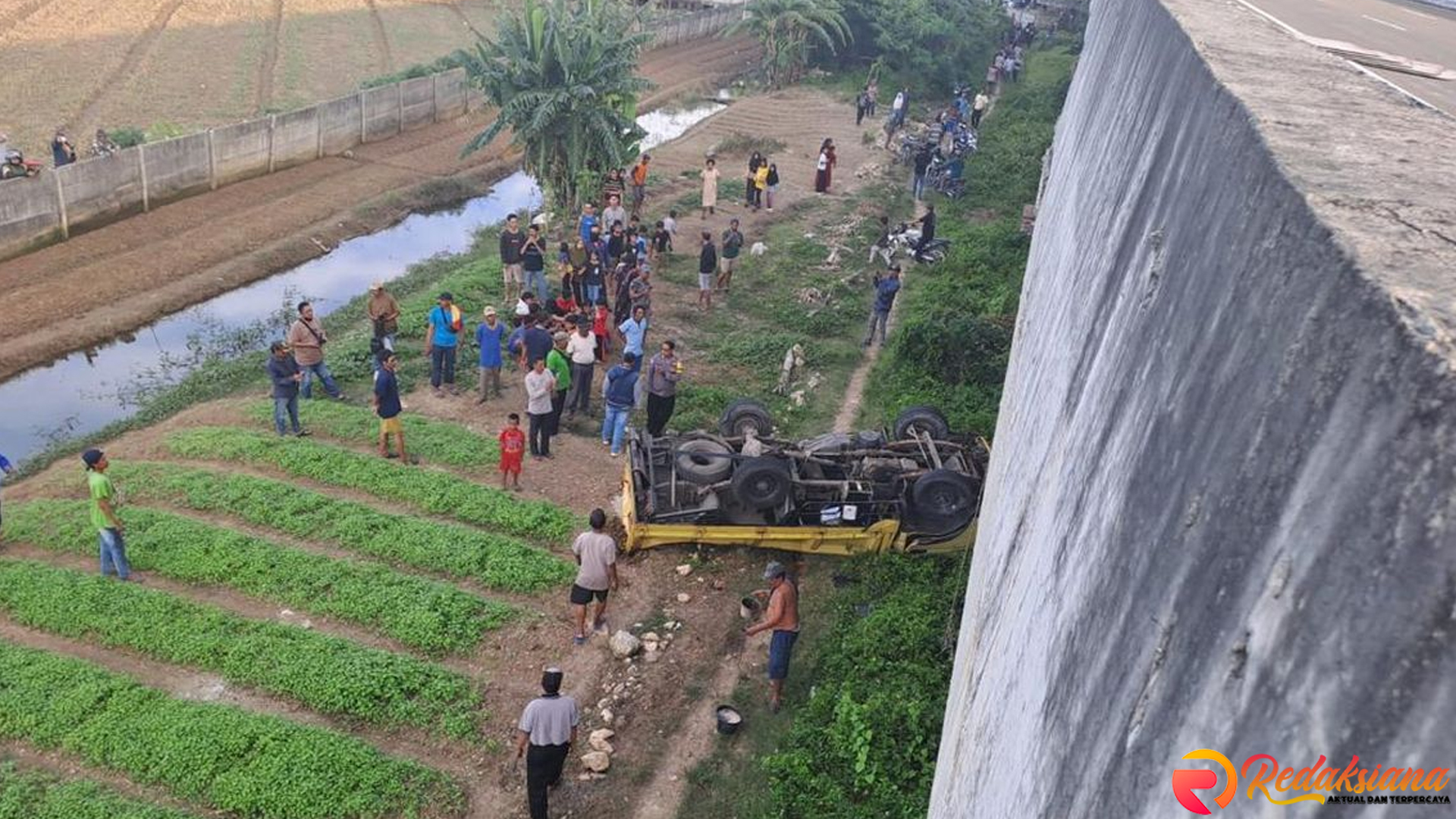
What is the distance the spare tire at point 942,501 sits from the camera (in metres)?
10.6

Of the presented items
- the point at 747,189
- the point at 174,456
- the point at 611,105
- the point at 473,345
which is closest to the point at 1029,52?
the point at 747,189

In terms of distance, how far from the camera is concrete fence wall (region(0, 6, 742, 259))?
18.7 m

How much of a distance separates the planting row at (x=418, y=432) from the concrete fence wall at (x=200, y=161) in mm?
8843

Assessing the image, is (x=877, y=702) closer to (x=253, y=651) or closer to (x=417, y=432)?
(x=253, y=651)

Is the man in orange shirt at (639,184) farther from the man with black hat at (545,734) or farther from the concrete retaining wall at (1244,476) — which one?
the concrete retaining wall at (1244,476)

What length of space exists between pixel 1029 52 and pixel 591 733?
145 feet

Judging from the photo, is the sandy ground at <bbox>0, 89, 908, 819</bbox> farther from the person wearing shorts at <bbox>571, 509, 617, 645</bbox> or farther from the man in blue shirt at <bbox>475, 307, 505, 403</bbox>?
the man in blue shirt at <bbox>475, 307, 505, 403</bbox>

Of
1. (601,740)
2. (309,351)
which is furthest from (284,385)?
(601,740)

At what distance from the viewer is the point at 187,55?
33.0m

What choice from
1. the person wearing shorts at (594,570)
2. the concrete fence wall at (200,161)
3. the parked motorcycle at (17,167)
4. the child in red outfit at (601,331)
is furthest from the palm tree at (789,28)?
the person wearing shorts at (594,570)

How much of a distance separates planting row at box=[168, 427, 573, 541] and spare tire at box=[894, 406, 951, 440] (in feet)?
14.5

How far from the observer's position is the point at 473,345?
15.9 meters

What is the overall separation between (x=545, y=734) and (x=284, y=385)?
24.1ft

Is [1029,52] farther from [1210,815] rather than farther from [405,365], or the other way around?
[1210,815]
